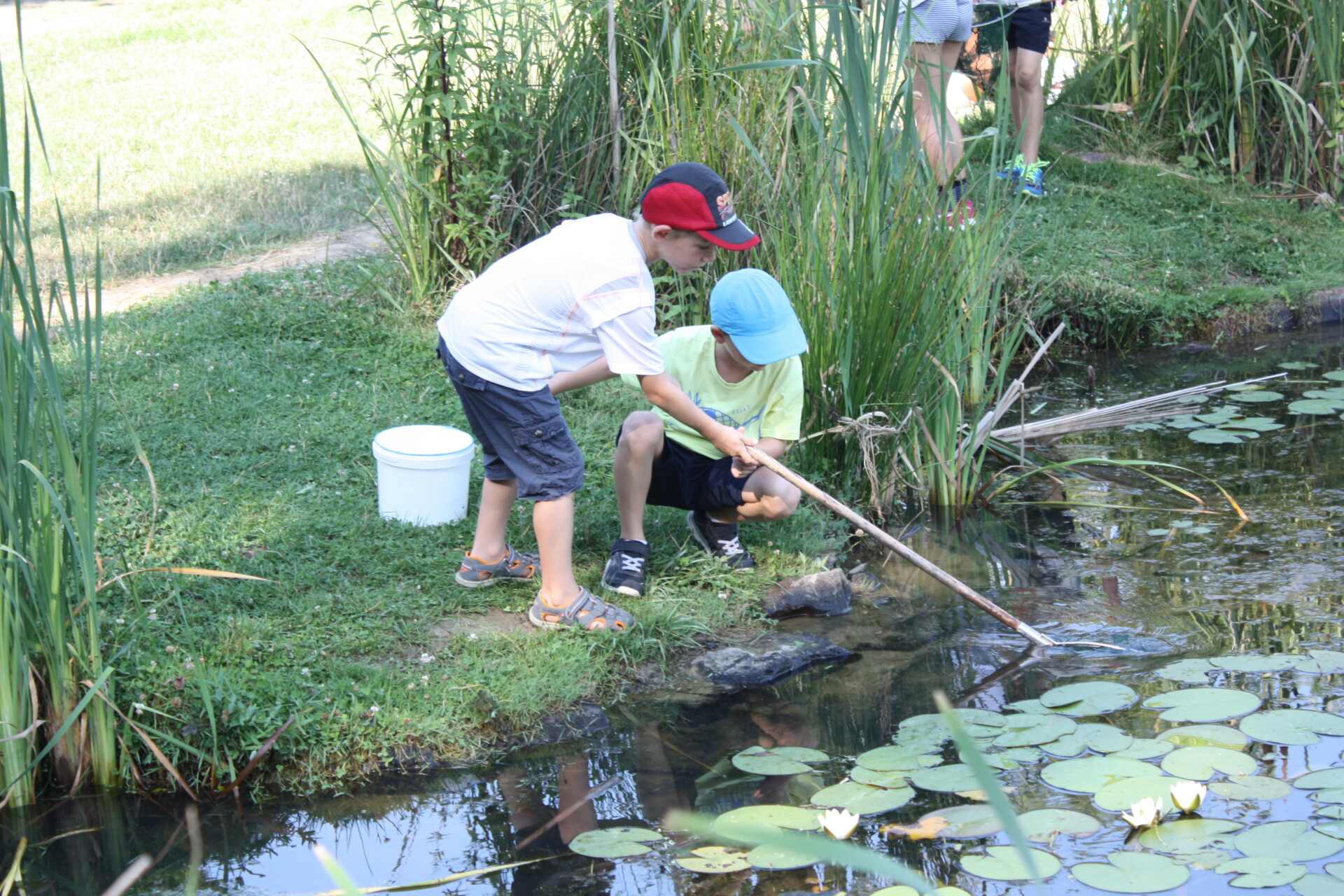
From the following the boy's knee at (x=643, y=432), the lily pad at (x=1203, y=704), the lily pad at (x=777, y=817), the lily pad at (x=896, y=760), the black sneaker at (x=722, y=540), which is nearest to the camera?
the lily pad at (x=777, y=817)

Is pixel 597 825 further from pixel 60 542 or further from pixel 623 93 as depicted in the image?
pixel 623 93

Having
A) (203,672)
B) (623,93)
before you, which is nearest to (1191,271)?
(623,93)

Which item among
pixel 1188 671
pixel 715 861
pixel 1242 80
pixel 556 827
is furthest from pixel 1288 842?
pixel 1242 80

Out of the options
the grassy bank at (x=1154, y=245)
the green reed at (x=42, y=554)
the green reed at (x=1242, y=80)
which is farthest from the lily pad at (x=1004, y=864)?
the green reed at (x=1242, y=80)

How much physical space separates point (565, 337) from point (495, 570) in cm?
71

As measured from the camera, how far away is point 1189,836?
2215 millimetres

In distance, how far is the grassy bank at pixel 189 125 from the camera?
602 cm

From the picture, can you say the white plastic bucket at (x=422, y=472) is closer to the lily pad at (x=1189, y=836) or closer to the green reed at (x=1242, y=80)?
the lily pad at (x=1189, y=836)

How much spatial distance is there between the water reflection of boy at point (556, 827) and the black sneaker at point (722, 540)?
3.02 ft

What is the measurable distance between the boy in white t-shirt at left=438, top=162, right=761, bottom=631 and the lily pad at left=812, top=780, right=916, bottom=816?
0.81 m

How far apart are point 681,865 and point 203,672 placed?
1154 millimetres

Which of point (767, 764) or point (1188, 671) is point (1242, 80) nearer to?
point (1188, 671)

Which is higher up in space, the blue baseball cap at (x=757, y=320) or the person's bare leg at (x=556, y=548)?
the blue baseball cap at (x=757, y=320)

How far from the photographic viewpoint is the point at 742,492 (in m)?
3.27
